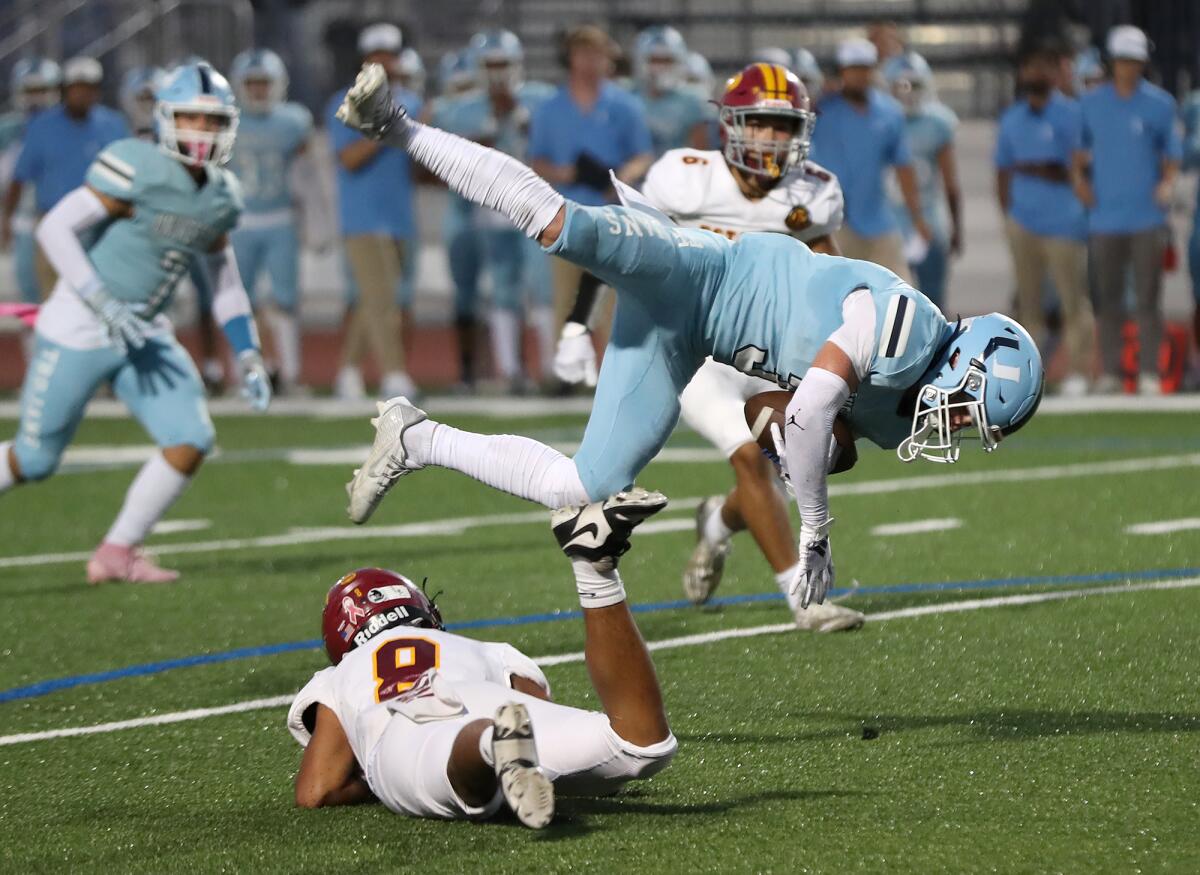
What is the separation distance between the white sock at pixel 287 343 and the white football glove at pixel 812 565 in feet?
29.9

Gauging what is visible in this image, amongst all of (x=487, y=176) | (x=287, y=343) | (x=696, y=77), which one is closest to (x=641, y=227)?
(x=487, y=176)

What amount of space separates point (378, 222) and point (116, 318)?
574 centimetres

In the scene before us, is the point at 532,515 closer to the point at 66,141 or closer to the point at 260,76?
the point at 260,76

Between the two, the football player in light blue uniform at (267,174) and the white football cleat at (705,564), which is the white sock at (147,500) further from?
the football player in light blue uniform at (267,174)

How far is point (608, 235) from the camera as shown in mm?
4414

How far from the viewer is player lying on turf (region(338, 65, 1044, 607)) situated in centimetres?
444

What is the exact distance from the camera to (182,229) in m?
7.43

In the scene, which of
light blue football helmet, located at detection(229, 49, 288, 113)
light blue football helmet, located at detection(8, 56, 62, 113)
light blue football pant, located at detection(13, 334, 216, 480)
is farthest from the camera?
light blue football helmet, located at detection(8, 56, 62, 113)

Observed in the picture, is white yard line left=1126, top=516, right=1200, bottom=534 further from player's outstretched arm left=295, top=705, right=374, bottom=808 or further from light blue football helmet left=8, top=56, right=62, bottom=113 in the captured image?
light blue football helmet left=8, top=56, right=62, bottom=113

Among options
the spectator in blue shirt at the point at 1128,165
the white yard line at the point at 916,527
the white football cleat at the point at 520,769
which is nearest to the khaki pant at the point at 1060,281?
the spectator in blue shirt at the point at 1128,165

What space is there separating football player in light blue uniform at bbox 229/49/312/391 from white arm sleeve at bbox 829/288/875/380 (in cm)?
872

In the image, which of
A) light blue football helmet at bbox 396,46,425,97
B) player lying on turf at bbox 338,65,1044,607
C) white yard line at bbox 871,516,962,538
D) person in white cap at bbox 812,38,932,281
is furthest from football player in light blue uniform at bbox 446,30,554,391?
player lying on turf at bbox 338,65,1044,607

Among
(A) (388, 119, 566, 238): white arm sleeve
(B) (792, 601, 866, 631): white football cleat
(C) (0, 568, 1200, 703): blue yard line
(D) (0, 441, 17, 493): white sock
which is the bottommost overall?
(C) (0, 568, 1200, 703): blue yard line

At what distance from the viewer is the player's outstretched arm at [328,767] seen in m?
4.29
